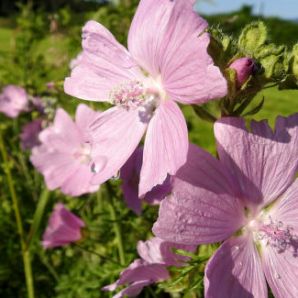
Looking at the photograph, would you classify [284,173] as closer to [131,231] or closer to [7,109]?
[131,231]

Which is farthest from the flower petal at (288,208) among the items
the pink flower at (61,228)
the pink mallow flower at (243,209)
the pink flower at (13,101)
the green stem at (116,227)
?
the pink flower at (13,101)

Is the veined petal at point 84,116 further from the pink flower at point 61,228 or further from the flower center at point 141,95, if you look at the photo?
the flower center at point 141,95

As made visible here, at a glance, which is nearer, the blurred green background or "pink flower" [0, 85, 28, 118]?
the blurred green background

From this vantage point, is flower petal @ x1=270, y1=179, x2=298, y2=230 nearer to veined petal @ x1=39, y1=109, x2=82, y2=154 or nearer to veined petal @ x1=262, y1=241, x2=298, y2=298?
veined petal @ x1=262, y1=241, x2=298, y2=298

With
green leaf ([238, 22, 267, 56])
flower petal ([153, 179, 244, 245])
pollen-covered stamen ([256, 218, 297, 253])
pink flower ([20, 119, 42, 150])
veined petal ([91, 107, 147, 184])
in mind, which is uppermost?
green leaf ([238, 22, 267, 56])

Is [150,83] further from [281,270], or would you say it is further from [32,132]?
[32,132]

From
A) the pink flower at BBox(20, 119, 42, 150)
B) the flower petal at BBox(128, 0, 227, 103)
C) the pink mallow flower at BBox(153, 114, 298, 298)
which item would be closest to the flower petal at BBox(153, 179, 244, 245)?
the pink mallow flower at BBox(153, 114, 298, 298)
